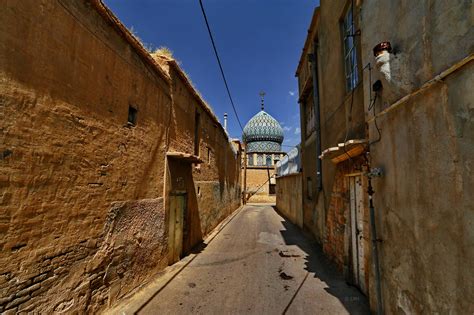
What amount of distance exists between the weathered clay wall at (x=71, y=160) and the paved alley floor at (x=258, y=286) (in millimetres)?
1067

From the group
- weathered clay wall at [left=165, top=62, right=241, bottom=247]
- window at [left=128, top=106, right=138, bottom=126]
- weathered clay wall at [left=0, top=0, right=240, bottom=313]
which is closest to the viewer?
weathered clay wall at [left=0, top=0, right=240, bottom=313]

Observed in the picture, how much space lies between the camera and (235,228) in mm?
12508

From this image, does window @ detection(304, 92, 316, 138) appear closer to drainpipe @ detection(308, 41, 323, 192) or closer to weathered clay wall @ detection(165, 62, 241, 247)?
drainpipe @ detection(308, 41, 323, 192)

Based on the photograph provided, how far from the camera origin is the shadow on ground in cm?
451

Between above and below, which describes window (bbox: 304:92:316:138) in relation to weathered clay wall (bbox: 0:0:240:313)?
above

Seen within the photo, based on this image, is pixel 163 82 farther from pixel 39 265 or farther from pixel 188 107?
pixel 39 265

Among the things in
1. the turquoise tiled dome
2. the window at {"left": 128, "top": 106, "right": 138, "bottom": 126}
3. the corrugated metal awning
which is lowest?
the corrugated metal awning

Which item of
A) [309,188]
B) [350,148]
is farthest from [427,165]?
[309,188]

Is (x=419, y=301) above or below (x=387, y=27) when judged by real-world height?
below

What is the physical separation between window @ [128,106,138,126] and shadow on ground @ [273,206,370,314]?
4.97m

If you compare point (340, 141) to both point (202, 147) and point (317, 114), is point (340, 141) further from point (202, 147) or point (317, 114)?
point (202, 147)

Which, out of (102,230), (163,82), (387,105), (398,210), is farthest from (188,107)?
(398,210)

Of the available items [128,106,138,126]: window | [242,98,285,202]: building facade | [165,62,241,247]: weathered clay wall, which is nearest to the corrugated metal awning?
[128,106,138,126]: window

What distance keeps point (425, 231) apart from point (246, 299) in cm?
339
